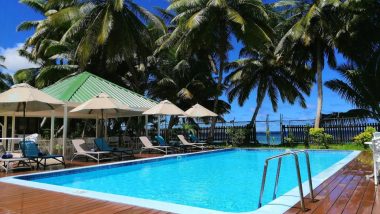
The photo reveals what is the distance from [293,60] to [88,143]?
14343 mm

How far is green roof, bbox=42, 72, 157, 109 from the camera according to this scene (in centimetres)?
1425

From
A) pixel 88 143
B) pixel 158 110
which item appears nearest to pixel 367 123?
pixel 158 110

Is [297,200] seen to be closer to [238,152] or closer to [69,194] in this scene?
[69,194]

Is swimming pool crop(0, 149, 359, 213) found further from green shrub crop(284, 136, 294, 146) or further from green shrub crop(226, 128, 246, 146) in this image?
green shrub crop(226, 128, 246, 146)

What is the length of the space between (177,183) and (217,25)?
49.8 feet

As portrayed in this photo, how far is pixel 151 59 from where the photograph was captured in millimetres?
25891

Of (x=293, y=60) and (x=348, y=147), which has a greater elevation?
(x=293, y=60)

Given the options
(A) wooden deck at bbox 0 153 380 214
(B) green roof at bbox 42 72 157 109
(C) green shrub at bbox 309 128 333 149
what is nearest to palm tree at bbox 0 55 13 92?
(B) green roof at bbox 42 72 157 109

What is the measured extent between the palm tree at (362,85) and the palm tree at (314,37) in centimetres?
112

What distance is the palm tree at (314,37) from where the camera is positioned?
19562mm

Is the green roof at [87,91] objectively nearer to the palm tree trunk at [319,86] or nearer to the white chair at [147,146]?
the white chair at [147,146]

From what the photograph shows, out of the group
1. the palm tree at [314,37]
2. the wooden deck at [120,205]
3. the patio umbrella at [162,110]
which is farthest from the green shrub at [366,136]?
the wooden deck at [120,205]

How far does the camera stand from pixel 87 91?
49.0 ft

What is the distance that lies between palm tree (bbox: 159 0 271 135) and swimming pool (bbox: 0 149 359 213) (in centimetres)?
1077
